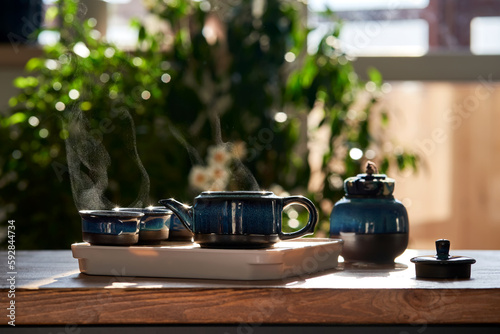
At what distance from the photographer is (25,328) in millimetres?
903

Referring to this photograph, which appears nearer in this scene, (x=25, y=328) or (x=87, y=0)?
(x=25, y=328)

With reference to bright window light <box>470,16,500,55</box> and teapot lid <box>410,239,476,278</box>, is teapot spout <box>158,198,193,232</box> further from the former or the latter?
bright window light <box>470,16,500,55</box>

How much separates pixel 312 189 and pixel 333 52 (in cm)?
56

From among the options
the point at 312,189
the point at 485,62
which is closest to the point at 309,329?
the point at 312,189

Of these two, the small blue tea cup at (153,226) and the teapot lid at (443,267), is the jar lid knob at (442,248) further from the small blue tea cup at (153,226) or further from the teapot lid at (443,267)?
the small blue tea cup at (153,226)

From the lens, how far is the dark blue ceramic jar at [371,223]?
44.8 inches

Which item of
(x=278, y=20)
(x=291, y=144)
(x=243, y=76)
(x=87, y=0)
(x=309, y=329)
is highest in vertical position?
(x=87, y=0)

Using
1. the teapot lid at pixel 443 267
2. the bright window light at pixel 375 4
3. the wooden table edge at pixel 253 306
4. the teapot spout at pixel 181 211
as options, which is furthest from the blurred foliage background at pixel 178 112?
the wooden table edge at pixel 253 306

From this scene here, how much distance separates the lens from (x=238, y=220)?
958mm

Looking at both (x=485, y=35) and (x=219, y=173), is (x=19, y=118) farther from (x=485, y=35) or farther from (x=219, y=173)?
(x=485, y=35)

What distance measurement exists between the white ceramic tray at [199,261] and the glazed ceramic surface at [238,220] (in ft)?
0.08

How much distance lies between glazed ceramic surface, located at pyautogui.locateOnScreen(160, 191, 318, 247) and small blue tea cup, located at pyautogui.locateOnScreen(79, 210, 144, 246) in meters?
0.09

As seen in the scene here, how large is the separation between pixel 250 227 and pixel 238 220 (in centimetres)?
2

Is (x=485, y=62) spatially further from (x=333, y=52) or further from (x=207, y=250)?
(x=207, y=250)
